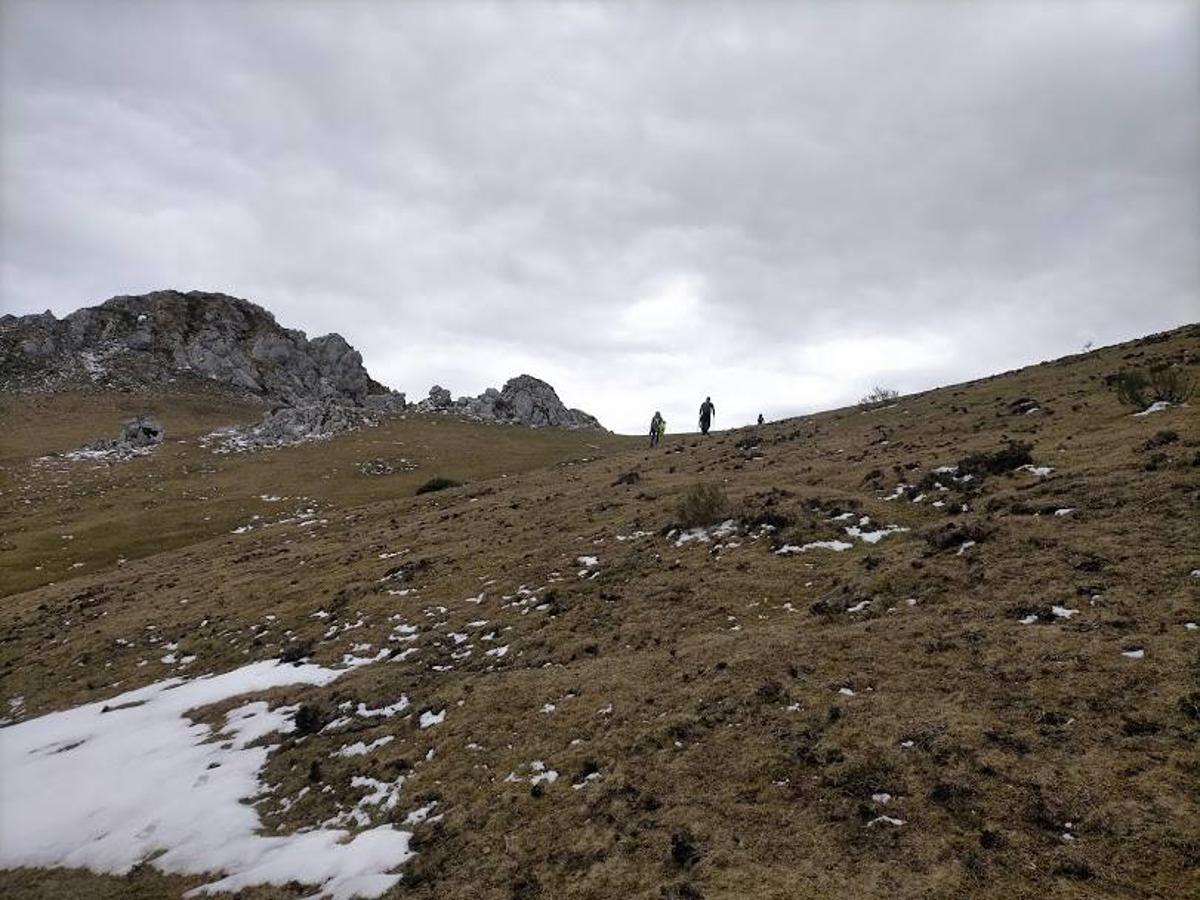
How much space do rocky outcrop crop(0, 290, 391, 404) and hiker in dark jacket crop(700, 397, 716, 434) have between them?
84.3 m

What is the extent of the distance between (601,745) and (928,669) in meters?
6.04

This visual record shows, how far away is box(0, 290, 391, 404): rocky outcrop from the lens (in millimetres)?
123000

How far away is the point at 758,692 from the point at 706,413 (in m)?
43.2

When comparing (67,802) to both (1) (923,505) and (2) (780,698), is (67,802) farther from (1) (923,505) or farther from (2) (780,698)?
(1) (923,505)

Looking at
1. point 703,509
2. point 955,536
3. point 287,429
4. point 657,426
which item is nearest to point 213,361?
point 287,429

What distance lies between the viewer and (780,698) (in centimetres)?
1287

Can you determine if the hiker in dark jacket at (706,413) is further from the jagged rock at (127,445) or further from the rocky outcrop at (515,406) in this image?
the jagged rock at (127,445)

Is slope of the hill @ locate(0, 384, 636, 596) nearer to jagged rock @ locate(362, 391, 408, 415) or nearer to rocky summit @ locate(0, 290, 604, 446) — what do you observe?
rocky summit @ locate(0, 290, 604, 446)

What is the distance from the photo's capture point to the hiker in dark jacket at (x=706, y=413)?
54625 millimetres

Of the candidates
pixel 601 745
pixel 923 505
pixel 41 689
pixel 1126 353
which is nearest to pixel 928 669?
pixel 601 745

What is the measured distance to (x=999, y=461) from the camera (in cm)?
2359

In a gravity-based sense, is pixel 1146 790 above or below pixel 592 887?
above

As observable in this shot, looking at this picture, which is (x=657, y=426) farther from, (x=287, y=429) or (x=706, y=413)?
(x=287, y=429)

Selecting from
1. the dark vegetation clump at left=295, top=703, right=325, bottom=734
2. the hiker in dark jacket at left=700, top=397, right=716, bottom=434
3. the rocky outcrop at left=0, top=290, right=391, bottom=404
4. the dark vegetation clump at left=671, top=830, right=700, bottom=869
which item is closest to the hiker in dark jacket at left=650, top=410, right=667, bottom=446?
the hiker in dark jacket at left=700, top=397, right=716, bottom=434
